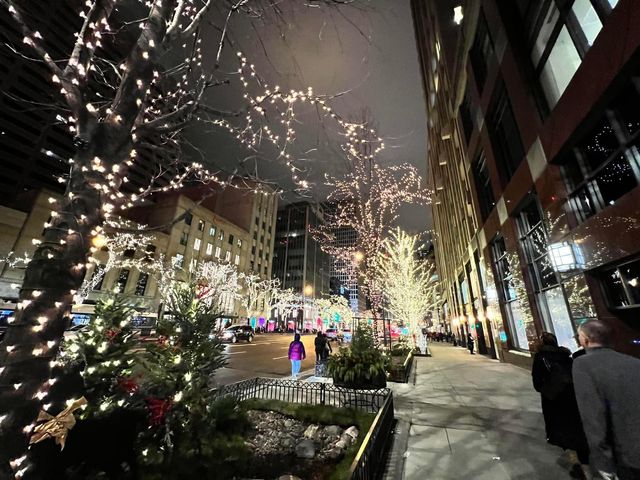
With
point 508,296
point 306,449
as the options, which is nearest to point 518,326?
point 508,296

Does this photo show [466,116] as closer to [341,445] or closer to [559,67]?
[559,67]

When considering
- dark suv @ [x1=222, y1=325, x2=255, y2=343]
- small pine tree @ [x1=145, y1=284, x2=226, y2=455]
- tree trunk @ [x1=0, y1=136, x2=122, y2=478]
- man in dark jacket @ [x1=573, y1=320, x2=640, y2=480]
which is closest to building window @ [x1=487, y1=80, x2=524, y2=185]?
man in dark jacket @ [x1=573, y1=320, x2=640, y2=480]

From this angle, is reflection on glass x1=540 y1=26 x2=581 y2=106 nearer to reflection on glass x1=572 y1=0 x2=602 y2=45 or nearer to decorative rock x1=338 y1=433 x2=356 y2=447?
reflection on glass x1=572 y1=0 x2=602 y2=45

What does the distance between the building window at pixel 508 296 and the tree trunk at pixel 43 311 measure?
15326mm

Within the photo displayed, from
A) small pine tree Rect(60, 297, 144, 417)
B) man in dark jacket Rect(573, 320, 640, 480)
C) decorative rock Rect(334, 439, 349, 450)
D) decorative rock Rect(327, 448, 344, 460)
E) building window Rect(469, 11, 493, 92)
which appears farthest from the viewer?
building window Rect(469, 11, 493, 92)

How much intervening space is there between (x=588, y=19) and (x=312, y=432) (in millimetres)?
13101

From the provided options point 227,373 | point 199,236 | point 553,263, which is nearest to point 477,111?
point 553,263

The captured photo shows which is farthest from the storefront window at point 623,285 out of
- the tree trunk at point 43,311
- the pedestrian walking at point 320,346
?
the tree trunk at point 43,311

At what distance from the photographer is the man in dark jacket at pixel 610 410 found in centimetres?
227

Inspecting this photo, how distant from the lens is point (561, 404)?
155 inches

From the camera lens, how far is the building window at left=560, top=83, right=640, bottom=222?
21.6 feet

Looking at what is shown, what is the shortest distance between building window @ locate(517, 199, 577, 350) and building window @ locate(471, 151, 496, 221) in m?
4.77

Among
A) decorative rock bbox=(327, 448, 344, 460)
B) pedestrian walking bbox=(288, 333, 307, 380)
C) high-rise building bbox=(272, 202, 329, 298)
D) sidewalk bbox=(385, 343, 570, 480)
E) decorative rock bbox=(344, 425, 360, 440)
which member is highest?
high-rise building bbox=(272, 202, 329, 298)

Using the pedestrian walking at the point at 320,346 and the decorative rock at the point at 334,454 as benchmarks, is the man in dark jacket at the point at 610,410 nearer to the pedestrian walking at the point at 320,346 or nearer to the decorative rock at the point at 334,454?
the decorative rock at the point at 334,454
